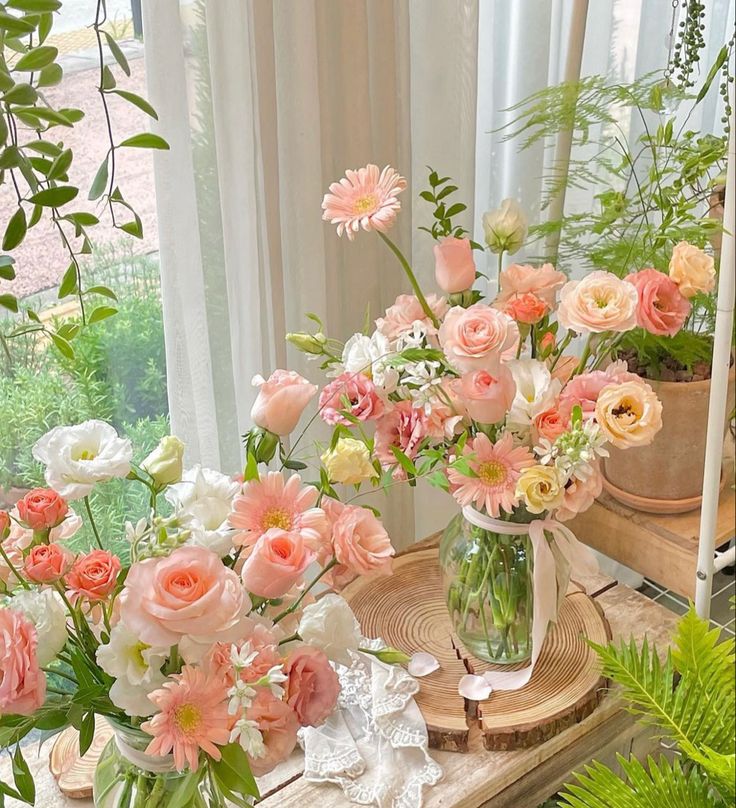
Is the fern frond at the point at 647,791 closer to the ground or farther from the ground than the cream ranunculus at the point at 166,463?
closer to the ground

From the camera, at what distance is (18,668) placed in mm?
710

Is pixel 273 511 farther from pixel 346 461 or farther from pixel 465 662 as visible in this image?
pixel 465 662

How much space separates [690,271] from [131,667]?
593mm

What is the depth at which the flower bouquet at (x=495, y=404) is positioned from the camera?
0.91m

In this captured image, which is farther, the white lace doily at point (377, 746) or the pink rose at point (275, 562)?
the white lace doily at point (377, 746)

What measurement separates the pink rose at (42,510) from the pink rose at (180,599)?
5.1 inches

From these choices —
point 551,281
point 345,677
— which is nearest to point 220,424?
point 345,677

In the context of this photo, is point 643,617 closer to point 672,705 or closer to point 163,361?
point 672,705

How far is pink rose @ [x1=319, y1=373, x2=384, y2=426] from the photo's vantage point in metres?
0.96

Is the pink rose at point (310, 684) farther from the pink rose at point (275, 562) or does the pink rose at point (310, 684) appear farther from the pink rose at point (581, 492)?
the pink rose at point (581, 492)

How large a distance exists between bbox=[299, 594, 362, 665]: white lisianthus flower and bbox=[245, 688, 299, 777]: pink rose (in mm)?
54

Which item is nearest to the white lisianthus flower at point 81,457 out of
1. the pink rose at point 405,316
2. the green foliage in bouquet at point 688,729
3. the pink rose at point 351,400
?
Result: the pink rose at point 351,400

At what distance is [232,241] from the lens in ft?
3.90

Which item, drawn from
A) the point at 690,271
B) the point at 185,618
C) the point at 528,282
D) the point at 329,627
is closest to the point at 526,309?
the point at 528,282
